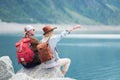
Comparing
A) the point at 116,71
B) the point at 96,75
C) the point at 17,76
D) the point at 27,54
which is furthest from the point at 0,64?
the point at 116,71

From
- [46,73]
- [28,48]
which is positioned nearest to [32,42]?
[28,48]

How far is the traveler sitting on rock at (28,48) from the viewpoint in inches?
370

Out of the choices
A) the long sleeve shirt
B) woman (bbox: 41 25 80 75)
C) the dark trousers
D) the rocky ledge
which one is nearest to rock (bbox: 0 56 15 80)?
the rocky ledge

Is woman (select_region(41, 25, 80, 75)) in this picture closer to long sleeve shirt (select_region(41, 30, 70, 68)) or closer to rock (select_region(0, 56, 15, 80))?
long sleeve shirt (select_region(41, 30, 70, 68))

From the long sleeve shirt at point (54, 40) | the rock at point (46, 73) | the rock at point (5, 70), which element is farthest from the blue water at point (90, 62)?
the long sleeve shirt at point (54, 40)

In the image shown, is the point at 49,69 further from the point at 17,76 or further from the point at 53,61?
the point at 17,76

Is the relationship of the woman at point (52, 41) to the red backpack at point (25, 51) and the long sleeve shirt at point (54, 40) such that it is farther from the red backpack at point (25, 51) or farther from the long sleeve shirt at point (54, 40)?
the red backpack at point (25, 51)

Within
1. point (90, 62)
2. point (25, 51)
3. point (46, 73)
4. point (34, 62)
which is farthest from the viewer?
point (90, 62)

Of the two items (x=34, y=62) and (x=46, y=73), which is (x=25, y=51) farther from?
(x=46, y=73)

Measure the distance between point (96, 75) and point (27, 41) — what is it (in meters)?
27.8

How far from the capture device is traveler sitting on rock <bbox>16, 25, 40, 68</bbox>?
9398mm

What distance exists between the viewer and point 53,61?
→ 9.43m

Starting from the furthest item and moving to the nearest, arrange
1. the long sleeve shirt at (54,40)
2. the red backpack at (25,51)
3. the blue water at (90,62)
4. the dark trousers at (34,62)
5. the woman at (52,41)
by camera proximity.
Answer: the blue water at (90,62) → the dark trousers at (34,62) → the red backpack at (25,51) → the woman at (52,41) → the long sleeve shirt at (54,40)

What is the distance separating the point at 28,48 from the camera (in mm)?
9430
